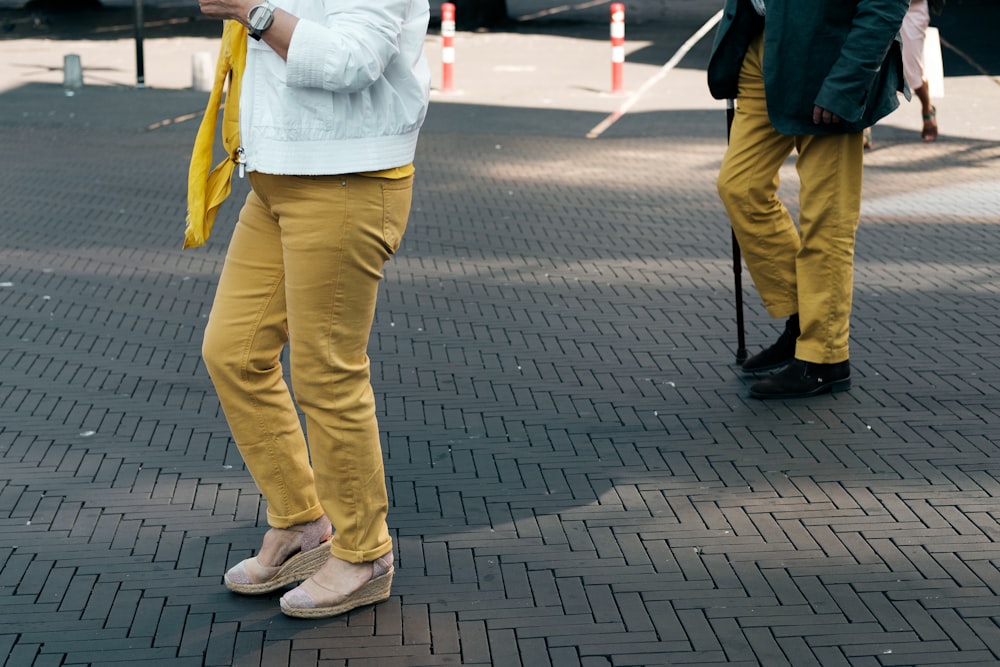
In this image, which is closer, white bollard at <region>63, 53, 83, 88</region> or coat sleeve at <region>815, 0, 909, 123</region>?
coat sleeve at <region>815, 0, 909, 123</region>

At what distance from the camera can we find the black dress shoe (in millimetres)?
5770

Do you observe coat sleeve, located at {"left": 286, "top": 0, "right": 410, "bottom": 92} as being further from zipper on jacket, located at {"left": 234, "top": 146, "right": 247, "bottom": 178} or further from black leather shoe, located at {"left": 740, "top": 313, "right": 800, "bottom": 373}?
black leather shoe, located at {"left": 740, "top": 313, "right": 800, "bottom": 373}

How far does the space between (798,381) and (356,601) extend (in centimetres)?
255

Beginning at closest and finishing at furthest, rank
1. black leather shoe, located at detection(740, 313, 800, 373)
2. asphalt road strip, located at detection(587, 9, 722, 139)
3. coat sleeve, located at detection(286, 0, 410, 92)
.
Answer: coat sleeve, located at detection(286, 0, 410, 92) → black leather shoe, located at detection(740, 313, 800, 373) → asphalt road strip, located at detection(587, 9, 722, 139)

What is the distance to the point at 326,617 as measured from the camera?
3.81m

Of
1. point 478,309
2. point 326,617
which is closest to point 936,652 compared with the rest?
point 326,617

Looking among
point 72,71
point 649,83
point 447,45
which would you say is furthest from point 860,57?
point 72,71

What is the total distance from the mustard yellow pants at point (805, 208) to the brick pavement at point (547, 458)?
1.09 feet

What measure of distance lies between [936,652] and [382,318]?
3.93 meters

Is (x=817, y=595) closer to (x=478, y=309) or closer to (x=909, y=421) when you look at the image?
(x=909, y=421)

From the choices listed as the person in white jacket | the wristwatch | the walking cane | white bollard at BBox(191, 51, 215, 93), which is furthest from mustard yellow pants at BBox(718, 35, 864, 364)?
white bollard at BBox(191, 51, 215, 93)

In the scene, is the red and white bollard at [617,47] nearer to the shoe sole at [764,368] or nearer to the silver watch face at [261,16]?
the shoe sole at [764,368]

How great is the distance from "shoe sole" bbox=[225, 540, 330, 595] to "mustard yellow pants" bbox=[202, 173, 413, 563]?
10 cm

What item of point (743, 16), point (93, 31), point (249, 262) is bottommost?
point (93, 31)
